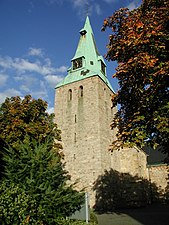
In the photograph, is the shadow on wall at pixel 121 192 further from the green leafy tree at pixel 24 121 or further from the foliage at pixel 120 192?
the green leafy tree at pixel 24 121

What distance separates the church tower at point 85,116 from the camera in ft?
76.8

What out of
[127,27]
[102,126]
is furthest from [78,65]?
[127,27]

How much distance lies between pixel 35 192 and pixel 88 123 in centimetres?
1718

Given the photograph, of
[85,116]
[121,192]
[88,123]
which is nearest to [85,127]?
[88,123]

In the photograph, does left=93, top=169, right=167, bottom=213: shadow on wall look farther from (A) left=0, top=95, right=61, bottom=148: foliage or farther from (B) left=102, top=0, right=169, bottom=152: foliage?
(B) left=102, top=0, right=169, bottom=152: foliage

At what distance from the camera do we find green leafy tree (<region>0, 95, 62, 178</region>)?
1387 cm

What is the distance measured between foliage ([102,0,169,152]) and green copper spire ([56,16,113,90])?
17581mm

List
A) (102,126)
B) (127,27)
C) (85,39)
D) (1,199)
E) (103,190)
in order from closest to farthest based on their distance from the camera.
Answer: (1,199) < (127,27) < (103,190) < (102,126) < (85,39)

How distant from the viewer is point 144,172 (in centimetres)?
2883

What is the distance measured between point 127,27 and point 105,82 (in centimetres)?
1981

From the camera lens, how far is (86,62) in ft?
98.2

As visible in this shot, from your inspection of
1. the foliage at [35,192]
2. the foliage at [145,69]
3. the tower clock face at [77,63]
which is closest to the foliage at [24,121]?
the foliage at [35,192]

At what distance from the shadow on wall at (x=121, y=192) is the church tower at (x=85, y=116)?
76cm

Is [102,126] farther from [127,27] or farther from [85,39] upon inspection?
[127,27]
